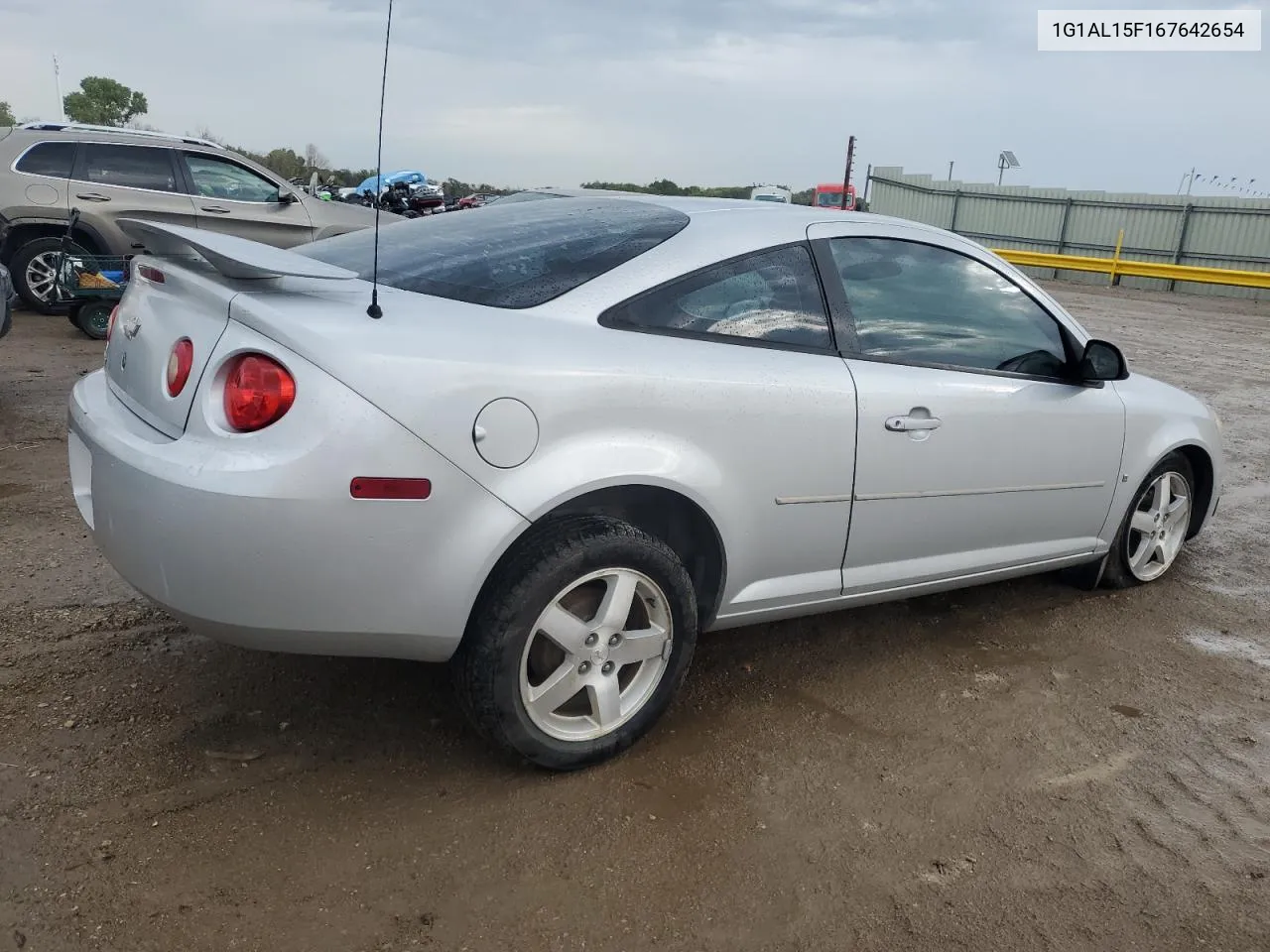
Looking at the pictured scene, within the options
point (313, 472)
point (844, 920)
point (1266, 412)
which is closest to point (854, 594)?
point (844, 920)

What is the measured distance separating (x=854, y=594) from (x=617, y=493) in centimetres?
100

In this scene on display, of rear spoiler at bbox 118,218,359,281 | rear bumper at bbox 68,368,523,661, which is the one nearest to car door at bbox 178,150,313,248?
rear spoiler at bbox 118,218,359,281

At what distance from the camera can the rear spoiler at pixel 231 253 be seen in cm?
234

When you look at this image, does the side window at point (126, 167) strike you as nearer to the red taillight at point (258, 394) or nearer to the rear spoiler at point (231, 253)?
the rear spoiler at point (231, 253)

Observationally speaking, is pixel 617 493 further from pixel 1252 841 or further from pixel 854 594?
pixel 1252 841

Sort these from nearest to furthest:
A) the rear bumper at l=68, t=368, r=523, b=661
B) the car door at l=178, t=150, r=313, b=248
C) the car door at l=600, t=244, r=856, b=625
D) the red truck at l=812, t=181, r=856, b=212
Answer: the rear bumper at l=68, t=368, r=523, b=661 < the car door at l=600, t=244, r=856, b=625 < the car door at l=178, t=150, r=313, b=248 < the red truck at l=812, t=181, r=856, b=212

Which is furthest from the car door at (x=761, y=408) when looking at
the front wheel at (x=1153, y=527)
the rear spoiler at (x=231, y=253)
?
the front wheel at (x=1153, y=527)

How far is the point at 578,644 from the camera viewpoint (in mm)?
2557

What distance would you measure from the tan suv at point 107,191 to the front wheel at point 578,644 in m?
8.15

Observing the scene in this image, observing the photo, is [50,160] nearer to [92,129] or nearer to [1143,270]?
[92,129]

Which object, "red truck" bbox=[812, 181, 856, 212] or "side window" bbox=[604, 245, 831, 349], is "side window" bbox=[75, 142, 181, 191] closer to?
"side window" bbox=[604, 245, 831, 349]

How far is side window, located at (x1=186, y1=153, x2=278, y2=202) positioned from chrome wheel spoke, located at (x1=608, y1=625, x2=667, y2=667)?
8727 millimetres

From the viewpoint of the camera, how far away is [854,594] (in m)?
3.18

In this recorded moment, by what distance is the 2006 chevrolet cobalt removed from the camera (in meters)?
2.19
